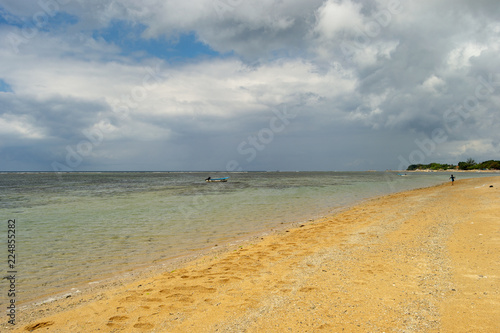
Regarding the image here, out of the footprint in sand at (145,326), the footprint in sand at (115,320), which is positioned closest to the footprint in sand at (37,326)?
the footprint in sand at (115,320)

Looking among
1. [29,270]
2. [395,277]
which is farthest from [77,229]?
[395,277]

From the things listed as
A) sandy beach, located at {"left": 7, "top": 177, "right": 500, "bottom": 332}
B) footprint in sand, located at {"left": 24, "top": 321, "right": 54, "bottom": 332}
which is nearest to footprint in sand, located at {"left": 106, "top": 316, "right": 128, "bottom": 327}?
sandy beach, located at {"left": 7, "top": 177, "right": 500, "bottom": 332}

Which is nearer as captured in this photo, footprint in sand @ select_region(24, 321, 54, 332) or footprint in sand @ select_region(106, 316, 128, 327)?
footprint in sand @ select_region(106, 316, 128, 327)

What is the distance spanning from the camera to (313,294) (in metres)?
6.10

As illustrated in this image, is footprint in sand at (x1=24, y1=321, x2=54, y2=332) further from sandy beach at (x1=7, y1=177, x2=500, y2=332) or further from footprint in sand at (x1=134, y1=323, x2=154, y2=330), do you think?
footprint in sand at (x1=134, y1=323, x2=154, y2=330)

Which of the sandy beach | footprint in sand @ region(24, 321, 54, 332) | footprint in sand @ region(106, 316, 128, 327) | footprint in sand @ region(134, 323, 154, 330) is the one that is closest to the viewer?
the sandy beach

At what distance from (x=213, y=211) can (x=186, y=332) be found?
17718 mm

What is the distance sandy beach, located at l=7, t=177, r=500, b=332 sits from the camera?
499 centimetres

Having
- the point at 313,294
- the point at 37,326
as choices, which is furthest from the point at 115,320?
the point at 313,294

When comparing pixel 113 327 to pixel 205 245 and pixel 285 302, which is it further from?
pixel 205 245

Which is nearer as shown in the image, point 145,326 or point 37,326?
point 145,326

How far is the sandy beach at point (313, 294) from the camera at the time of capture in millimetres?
4992

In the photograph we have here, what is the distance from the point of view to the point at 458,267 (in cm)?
726

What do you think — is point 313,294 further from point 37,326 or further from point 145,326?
point 37,326
